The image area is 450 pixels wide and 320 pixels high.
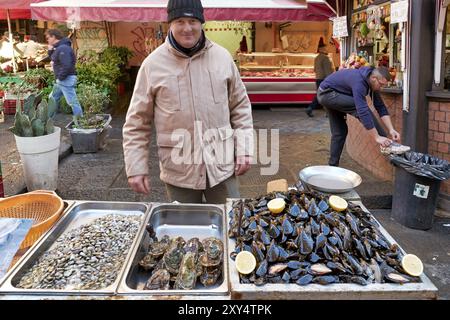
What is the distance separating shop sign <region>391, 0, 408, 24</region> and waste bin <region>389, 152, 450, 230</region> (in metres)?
1.58

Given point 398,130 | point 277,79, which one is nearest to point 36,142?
point 398,130

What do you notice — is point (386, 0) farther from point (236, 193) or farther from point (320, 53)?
point (320, 53)

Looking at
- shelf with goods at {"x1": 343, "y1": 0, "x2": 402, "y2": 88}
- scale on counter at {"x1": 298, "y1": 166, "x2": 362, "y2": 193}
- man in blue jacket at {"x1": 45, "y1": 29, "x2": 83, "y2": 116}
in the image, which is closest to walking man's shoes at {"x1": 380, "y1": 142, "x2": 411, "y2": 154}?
shelf with goods at {"x1": 343, "y1": 0, "x2": 402, "y2": 88}

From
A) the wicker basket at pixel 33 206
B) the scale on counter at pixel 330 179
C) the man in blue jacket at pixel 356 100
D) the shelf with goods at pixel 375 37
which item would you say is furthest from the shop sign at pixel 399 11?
the wicker basket at pixel 33 206

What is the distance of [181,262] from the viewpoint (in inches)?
86.4

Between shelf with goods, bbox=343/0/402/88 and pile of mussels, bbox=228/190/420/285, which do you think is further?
shelf with goods, bbox=343/0/402/88

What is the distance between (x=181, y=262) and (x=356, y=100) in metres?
3.65

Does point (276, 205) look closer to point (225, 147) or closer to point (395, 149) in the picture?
point (225, 147)

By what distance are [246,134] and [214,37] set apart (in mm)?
12851

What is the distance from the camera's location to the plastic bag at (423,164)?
455 cm

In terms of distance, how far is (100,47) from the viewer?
14070 millimetres

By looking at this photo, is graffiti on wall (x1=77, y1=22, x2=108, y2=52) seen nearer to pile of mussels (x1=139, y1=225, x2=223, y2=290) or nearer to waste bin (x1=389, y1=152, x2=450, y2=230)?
waste bin (x1=389, y1=152, x2=450, y2=230)

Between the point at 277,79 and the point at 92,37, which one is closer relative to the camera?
the point at 277,79

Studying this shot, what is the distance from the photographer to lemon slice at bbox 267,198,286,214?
2.39 m
